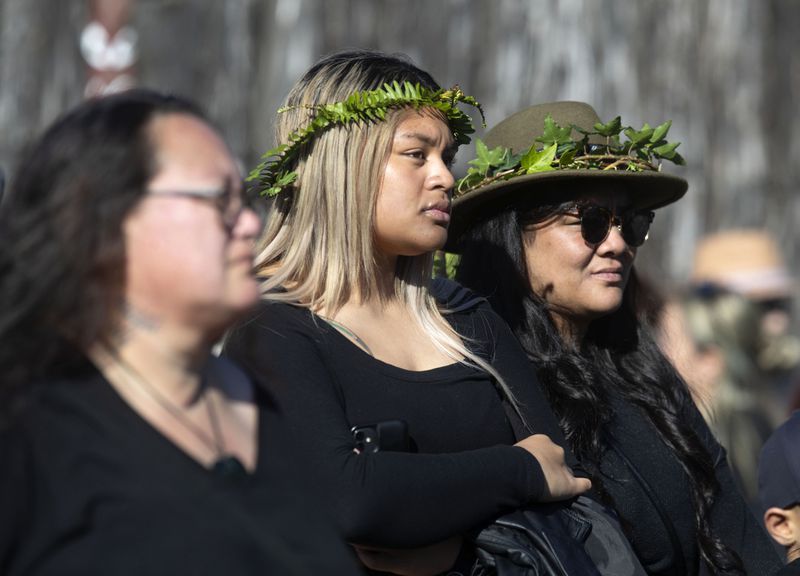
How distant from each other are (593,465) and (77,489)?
1.76 m

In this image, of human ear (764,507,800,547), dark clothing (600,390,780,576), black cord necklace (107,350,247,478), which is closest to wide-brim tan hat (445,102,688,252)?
dark clothing (600,390,780,576)

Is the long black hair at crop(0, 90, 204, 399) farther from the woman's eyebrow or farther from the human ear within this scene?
the human ear

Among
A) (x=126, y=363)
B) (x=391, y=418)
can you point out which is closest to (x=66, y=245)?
(x=126, y=363)

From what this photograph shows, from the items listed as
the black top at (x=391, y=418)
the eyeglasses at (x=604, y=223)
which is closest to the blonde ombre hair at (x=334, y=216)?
the black top at (x=391, y=418)

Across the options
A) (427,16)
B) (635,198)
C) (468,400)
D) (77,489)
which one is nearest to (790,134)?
(427,16)

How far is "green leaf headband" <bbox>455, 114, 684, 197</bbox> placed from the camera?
127 inches

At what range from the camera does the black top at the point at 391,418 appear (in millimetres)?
2266

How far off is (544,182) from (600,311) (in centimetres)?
38

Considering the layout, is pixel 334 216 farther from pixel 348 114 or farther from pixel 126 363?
pixel 126 363

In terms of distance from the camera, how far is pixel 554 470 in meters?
2.56

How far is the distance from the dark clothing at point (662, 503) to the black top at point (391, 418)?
349mm

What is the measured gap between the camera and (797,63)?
638 cm

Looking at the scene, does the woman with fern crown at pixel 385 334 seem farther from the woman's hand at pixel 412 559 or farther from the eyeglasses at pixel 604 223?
the eyeglasses at pixel 604 223

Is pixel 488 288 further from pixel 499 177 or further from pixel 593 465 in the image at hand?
pixel 593 465
